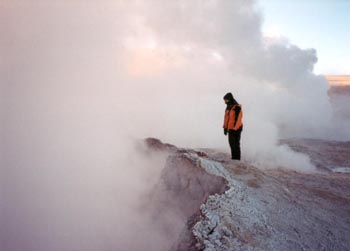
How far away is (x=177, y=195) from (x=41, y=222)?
125 inches

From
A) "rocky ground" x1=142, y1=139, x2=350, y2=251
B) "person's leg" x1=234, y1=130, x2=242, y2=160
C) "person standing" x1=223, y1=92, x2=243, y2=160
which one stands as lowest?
"rocky ground" x1=142, y1=139, x2=350, y2=251

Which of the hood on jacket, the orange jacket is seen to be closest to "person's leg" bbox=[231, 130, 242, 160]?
the orange jacket

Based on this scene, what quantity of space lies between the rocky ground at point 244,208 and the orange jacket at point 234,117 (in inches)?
26.4

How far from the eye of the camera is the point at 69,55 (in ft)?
33.7

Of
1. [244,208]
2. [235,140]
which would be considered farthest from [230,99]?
[244,208]

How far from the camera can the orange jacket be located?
591 cm

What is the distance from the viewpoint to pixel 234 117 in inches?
234

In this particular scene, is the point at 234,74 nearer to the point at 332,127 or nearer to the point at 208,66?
the point at 208,66

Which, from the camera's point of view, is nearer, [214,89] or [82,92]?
[82,92]

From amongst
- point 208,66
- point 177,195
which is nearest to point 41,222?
point 177,195

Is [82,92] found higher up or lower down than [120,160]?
higher up

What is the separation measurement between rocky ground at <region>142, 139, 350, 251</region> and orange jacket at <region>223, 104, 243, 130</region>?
0.67 metres

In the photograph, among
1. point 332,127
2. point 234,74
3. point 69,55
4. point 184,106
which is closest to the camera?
point 69,55

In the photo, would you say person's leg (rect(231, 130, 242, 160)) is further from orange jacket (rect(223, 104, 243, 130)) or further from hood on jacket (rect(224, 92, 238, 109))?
hood on jacket (rect(224, 92, 238, 109))
